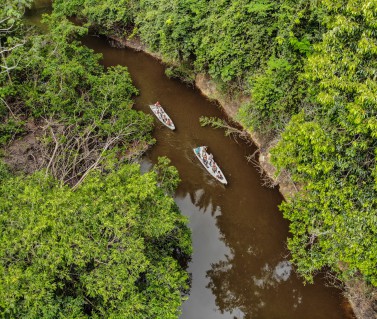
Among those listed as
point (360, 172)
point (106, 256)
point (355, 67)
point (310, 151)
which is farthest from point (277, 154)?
point (106, 256)

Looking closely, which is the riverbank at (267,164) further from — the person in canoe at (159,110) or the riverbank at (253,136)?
the person in canoe at (159,110)

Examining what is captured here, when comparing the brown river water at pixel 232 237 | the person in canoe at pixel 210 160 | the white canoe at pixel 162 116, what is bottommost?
the brown river water at pixel 232 237

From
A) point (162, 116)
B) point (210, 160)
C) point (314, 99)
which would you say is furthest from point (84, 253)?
point (162, 116)

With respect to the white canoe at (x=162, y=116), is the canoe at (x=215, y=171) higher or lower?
lower

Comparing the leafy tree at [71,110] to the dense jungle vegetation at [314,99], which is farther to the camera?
the leafy tree at [71,110]

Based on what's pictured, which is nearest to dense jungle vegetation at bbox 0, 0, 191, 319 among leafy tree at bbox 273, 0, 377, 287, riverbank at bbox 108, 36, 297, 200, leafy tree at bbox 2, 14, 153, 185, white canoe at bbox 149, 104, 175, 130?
leafy tree at bbox 2, 14, 153, 185

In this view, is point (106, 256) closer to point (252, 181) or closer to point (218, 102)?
point (252, 181)

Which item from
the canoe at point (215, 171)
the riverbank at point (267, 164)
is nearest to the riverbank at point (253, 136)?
the riverbank at point (267, 164)

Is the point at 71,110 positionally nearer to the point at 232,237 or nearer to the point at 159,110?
the point at 159,110
